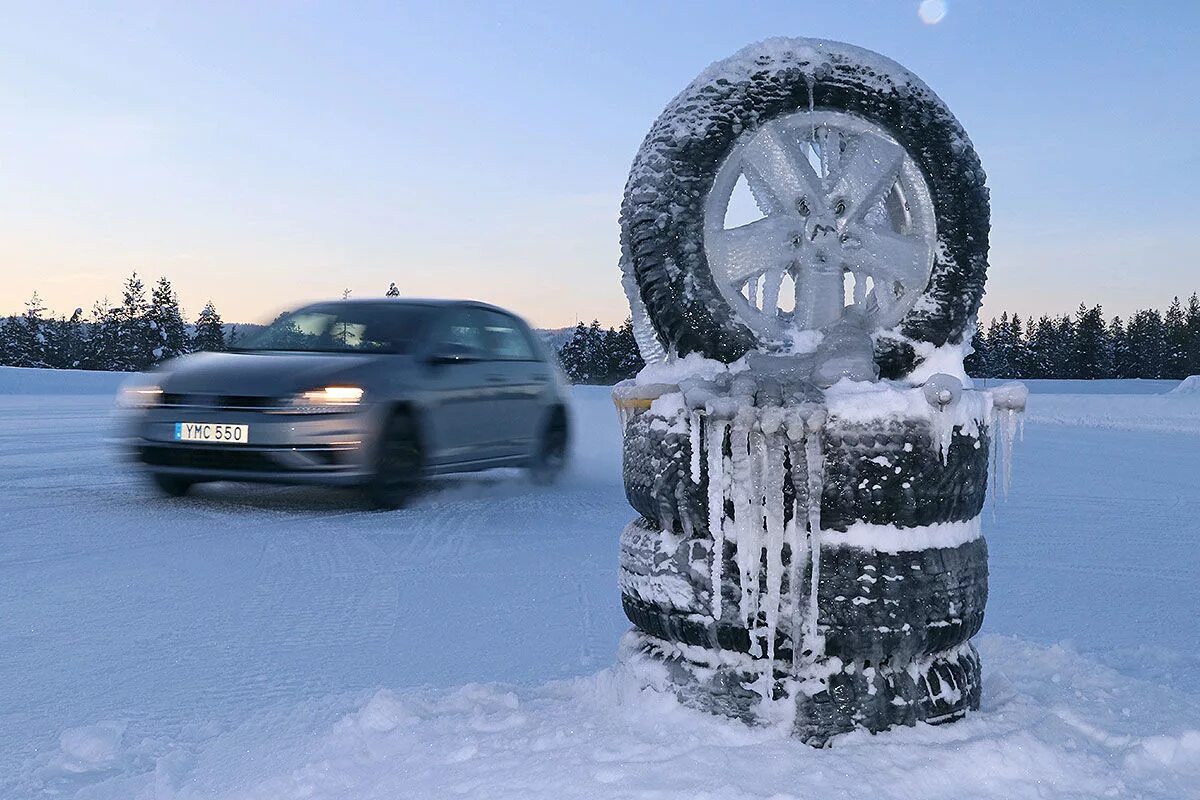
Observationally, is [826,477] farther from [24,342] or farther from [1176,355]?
[1176,355]

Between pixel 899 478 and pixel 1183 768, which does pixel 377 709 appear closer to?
pixel 899 478

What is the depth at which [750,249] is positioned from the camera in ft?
7.49

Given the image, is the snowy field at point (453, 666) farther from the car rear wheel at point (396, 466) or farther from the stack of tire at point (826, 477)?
the car rear wheel at point (396, 466)

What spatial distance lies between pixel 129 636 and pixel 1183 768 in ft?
9.53

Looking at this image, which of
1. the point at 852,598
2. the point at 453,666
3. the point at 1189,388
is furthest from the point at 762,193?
the point at 1189,388

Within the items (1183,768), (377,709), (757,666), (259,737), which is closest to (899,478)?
(757,666)

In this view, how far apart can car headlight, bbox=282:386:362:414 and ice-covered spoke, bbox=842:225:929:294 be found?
3729 millimetres

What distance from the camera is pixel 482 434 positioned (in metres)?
6.42

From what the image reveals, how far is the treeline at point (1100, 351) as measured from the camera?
73.2 m

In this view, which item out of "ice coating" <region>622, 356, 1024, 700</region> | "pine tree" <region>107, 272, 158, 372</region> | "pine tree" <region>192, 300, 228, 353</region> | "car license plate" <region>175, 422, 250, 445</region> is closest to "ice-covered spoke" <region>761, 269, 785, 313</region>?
"ice coating" <region>622, 356, 1024, 700</region>

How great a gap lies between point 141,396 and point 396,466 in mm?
1553

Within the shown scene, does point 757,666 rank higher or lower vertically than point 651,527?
lower

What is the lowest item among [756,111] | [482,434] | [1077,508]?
[1077,508]

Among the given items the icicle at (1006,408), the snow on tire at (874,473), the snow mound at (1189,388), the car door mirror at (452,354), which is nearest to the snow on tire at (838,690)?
the snow on tire at (874,473)
